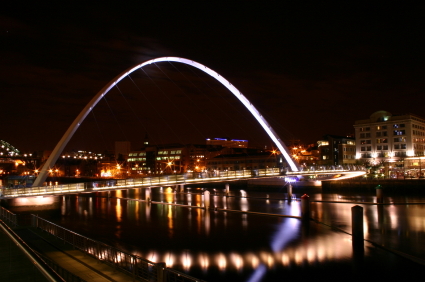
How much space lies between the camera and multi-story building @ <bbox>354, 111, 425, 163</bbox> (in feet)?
245

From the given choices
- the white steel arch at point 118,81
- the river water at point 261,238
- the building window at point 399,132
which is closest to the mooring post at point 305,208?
the river water at point 261,238

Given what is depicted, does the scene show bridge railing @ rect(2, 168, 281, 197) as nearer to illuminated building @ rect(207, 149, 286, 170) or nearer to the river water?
the river water

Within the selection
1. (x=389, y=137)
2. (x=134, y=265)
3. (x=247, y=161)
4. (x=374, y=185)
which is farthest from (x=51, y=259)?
(x=247, y=161)

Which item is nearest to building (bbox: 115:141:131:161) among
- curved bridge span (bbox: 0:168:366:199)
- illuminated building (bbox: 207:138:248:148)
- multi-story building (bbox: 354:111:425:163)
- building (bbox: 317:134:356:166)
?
illuminated building (bbox: 207:138:248:148)

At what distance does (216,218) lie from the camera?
115ft

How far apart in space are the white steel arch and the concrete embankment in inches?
619

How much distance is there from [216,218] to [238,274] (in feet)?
58.9

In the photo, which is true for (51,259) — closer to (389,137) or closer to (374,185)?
(374,185)

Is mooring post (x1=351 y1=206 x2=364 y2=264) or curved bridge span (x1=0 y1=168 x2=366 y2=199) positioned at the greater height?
curved bridge span (x1=0 y1=168 x2=366 y2=199)

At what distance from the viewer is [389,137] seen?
7750 centimetres

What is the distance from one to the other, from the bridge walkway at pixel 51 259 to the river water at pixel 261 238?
574 centimetres

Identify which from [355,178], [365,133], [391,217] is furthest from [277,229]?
[365,133]

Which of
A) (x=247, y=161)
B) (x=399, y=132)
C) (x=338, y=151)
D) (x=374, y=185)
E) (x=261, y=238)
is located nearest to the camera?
(x=261, y=238)

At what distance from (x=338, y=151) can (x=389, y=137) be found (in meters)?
13.3
